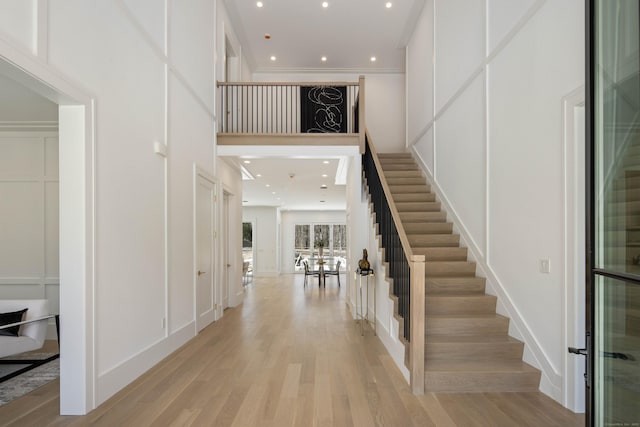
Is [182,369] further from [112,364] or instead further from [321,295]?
[321,295]

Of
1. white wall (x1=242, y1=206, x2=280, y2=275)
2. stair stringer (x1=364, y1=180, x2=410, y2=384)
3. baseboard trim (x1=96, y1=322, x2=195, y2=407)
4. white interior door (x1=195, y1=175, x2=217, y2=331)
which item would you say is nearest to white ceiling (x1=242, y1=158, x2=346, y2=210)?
white wall (x1=242, y1=206, x2=280, y2=275)

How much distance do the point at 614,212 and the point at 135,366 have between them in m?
3.70

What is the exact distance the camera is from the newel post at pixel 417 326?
10.1ft

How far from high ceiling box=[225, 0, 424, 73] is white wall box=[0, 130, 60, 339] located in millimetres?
4136

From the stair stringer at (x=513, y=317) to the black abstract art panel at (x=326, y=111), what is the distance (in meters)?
3.93

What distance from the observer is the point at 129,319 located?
10.7 feet

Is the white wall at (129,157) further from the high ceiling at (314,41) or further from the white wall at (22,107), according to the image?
the high ceiling at (314,41)

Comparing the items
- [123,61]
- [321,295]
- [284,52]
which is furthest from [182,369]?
[284,52]

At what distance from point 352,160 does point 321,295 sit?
4037 mm

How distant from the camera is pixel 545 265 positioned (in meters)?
3.10

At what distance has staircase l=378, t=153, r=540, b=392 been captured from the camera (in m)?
3.13

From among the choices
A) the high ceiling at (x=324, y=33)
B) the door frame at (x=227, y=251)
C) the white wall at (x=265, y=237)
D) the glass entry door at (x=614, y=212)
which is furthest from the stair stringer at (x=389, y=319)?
the white wall at (x=265, y=237)

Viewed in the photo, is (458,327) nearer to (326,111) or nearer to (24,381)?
(24,381)

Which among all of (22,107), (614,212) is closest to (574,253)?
(614,212)
